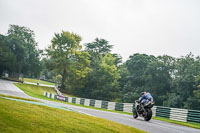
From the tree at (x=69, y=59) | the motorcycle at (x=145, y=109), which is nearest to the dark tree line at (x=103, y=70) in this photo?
the tree at (x=69, y=59)

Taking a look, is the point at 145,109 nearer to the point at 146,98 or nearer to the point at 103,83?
the point at 146,98

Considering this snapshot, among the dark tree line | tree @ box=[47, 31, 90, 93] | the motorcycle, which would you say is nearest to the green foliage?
the dark tree line

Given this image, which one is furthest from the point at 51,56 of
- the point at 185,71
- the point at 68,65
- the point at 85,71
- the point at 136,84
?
the point at 185,71

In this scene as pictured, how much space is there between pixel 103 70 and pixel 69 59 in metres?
9.32

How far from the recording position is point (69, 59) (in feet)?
211

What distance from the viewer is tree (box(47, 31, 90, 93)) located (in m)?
63.1

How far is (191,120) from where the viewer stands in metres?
17.4

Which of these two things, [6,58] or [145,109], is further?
[6,58]

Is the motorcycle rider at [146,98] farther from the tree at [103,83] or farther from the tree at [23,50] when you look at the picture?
the tree at [23,50]

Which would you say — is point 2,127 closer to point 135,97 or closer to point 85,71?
point 135,97

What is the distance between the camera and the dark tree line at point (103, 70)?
5297 centimetres

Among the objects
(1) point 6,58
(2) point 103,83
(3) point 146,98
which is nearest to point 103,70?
(2) point 103,83

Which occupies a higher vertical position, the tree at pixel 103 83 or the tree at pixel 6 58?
the tree at pixel 6 58

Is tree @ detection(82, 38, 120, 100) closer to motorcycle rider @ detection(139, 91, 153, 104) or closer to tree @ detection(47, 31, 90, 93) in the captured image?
tree @ detection(47, 31, 90, 93)
